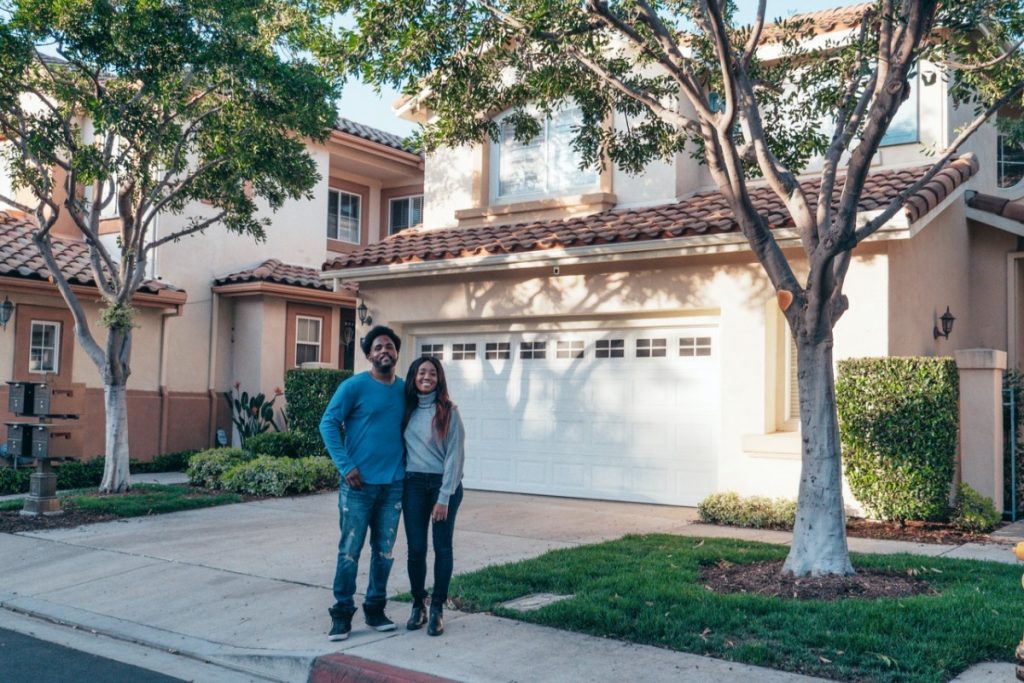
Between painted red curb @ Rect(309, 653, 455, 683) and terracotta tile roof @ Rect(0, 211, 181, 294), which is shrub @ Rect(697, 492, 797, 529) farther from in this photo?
terracotta tile roof @ Rect(0, 211, 181, 294)

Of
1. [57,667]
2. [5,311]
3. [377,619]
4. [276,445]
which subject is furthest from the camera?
[5,311]

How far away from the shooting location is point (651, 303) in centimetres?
1270

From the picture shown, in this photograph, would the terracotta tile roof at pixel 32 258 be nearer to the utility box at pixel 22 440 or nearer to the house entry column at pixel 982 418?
the utility box at pixel 22 440

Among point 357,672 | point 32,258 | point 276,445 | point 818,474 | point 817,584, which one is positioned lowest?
point 357,672

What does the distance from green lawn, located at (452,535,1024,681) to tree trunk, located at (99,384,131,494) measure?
7194 mm

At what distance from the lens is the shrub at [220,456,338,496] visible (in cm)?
1368

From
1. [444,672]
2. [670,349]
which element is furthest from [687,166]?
[444,672]

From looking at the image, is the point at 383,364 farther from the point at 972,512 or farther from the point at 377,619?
the point at 972,512

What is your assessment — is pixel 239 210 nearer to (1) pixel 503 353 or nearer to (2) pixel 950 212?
(1) pixel 503 353

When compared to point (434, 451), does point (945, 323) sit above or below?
above

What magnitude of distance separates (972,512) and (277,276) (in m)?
13.5

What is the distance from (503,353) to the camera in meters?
14.4

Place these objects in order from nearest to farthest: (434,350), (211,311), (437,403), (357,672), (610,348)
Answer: (357,672) < (437,403) < (610,348) < (434,350) < (211,311)

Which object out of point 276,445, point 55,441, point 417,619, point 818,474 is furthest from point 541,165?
point 417,619
